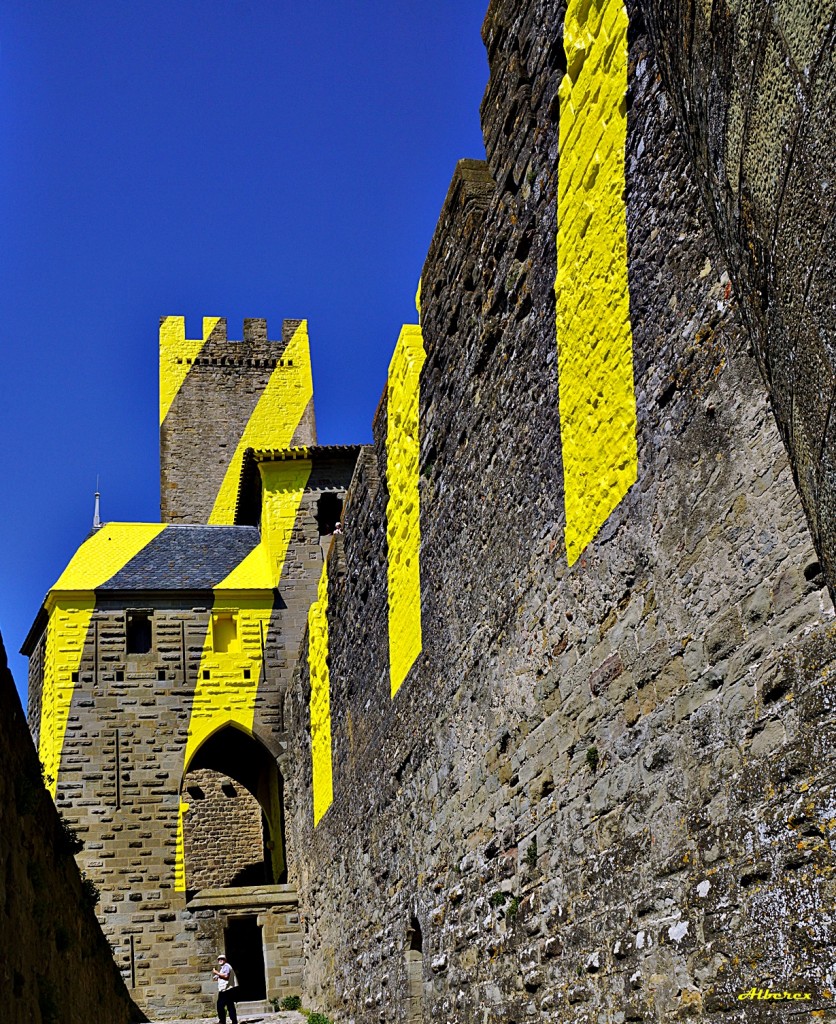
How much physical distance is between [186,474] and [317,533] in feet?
34.7

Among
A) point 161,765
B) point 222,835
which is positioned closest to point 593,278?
point 161,765

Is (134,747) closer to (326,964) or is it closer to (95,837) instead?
(95,837)

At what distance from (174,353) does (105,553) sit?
1203 cm

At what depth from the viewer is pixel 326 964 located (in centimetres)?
1354

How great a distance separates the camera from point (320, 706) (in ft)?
46.3

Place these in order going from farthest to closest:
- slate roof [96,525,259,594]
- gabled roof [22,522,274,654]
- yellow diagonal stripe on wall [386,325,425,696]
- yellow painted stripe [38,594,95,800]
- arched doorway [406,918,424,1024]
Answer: slate roof [96,525,259,594], gabled roof [22,522,274,654], yellow painted stripe [38,594,95,800], yellow diagonal stripe on wall [386,325,425,696], arched doorway [406,918,424,1024]

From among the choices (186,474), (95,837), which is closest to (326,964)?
(95,837)

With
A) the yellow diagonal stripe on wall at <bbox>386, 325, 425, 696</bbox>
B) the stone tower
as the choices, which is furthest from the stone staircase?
the yellow diagonal stripe on wall at <bbox>386, 325, 425, 696</bbox>

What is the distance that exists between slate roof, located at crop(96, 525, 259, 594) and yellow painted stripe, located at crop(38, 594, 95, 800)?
556 millimetres

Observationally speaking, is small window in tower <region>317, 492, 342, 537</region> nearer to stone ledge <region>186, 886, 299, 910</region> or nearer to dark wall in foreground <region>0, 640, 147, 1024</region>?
stone ledge <region>186, 886, 299, 910</region>

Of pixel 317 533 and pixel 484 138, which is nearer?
pixel 484 138

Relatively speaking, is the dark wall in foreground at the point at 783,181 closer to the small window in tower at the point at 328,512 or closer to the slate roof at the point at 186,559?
the slate roof at the point at 186,559

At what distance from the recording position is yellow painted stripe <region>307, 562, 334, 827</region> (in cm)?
1357

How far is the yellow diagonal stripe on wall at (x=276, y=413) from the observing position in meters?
31.0
